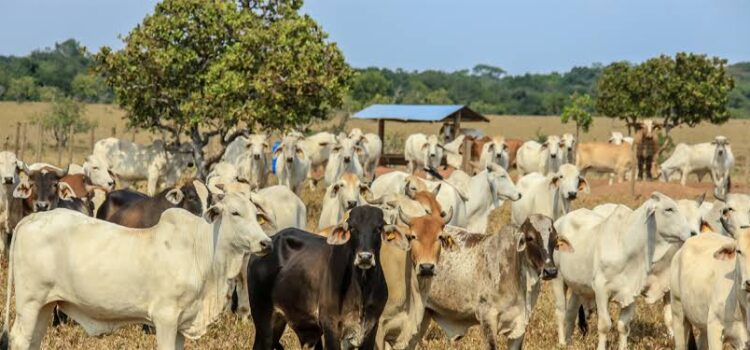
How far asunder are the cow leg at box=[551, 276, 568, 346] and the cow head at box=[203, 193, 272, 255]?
13.3 ft

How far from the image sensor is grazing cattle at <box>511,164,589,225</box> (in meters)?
16.3

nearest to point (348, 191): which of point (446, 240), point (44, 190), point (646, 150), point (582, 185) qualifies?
point (44, 190)

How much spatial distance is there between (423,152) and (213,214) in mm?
22079

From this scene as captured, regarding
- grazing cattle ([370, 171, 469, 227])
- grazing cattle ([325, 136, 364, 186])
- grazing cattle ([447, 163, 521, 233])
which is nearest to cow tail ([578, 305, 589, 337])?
grazing cattle ([370, 171, 469, 227])

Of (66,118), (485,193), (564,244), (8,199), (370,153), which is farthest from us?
(66,118)

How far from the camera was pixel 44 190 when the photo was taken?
40.0 ft

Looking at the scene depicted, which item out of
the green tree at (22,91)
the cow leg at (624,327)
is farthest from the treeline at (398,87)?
the cow leg at (624,327)

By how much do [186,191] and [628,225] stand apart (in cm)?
409

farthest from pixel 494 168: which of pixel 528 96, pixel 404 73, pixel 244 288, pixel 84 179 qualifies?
pixel 404 73

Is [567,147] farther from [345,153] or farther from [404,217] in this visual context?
[404,217]

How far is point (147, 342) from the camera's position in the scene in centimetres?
1010

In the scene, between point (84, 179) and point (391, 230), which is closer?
point (391, 230)

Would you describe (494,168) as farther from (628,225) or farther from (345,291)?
(345,291)

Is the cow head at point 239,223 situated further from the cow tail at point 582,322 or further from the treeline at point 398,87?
the treeline at point 398,87
